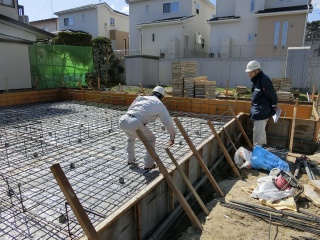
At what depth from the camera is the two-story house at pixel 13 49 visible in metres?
10.8

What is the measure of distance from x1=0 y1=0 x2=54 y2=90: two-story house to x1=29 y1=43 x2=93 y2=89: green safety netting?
325 millimetres

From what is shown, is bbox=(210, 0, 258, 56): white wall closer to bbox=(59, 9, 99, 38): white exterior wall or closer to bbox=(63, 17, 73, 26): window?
bbox=(59, 9, 99, 38): white exterior wall

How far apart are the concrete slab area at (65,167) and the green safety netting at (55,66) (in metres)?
4.17

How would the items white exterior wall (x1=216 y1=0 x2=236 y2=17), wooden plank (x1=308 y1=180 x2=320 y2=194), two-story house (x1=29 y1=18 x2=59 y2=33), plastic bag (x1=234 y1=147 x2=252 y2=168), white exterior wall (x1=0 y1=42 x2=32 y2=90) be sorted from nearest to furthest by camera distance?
wooden plank (x1=308 y1=180 x2=320 y2=194), plastic bag (x1=234 y1=147 x2=252 y2=168), white exterior wall (x1=0 y1=42 x2=32 y2=90), white exterior wall (x1=216 y1=0 x2=236 y2=17), two-story house (x1=29 y1=18 x2=59 y2=33)

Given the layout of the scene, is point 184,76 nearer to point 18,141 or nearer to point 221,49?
point 18,141

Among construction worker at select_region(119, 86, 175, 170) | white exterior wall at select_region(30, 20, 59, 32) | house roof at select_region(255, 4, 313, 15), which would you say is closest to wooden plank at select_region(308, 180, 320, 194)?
construction worker at select_region(119, 86, 175, 170)

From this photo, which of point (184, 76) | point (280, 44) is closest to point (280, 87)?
point (184, 76)

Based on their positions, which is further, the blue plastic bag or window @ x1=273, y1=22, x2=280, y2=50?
window @ x1=273, y1=22, x2=280, y2=50

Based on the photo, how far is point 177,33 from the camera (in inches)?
821

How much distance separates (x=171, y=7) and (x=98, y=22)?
7.81 meters

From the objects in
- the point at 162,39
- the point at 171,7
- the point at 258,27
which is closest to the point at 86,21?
the point at 171,7

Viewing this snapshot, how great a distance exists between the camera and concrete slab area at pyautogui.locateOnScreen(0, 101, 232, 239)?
9.08ft

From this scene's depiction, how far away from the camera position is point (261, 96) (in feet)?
17.2

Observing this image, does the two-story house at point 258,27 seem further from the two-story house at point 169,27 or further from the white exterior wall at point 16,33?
the white exterior wall at point 16,33
